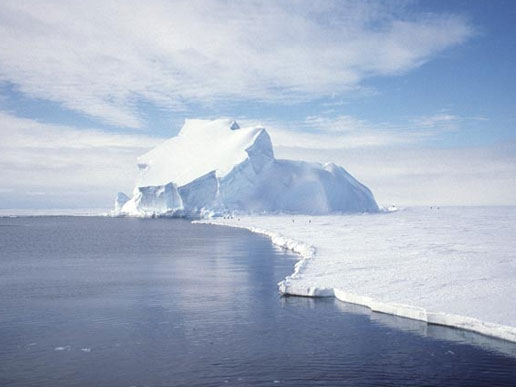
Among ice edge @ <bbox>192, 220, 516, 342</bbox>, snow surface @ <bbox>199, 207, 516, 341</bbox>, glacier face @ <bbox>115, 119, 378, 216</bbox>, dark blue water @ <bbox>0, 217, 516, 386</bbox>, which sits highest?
glacier face @ <bbox>115, 119, 378, 216</bbox>

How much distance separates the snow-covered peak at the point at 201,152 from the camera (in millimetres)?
76750

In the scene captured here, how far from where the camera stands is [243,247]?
112 feet

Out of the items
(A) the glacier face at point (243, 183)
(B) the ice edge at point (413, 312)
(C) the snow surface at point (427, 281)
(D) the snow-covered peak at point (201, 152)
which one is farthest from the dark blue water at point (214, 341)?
(D) the snow-covered peak at point (201, 152)

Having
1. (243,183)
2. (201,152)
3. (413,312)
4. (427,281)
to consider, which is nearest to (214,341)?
(413,312)

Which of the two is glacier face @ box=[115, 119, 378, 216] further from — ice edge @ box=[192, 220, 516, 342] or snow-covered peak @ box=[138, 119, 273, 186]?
ice edge @ box=[192, 220, 516, 342]

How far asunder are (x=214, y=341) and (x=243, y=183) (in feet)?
215

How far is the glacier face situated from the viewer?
250 feet

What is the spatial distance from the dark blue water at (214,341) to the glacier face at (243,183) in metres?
56.5

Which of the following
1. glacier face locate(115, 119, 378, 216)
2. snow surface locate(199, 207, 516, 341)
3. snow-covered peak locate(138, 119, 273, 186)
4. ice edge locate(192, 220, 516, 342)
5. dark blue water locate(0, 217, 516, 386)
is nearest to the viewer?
dark blue water locate(0, 217, 516, 386)

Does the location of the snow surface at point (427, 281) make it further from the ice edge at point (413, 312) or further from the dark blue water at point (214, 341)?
the dark blue water at point (214, 341)

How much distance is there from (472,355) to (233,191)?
67.2 metres

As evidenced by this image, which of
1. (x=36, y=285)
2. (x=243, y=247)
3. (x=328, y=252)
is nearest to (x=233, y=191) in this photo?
(x=243, y=247)

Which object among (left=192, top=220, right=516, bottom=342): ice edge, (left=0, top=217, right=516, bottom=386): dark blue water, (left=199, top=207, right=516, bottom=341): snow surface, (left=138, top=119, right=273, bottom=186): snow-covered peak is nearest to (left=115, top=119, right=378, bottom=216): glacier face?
(left=138, top=119, right=273, bottom=186): snow-covered peak

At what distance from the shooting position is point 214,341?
11391mm
